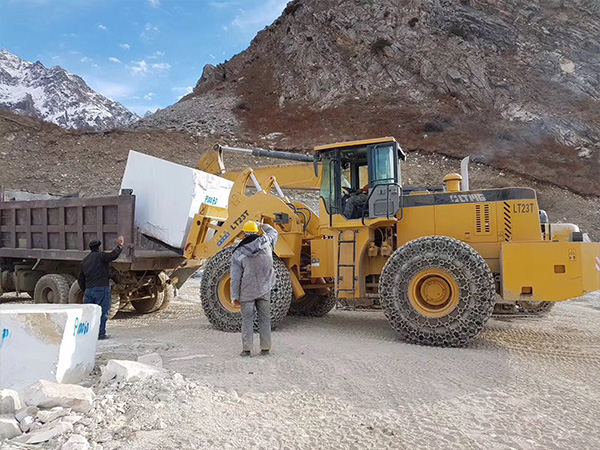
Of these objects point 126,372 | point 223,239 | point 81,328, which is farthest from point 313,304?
point 126,372

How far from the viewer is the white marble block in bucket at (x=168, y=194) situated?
313 inches

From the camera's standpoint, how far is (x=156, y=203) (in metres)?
8.22

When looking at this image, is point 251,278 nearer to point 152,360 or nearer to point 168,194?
point 152,360

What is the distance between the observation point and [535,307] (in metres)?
8.42

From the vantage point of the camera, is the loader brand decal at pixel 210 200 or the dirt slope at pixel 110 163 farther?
the dirt slope at pixel 110 163

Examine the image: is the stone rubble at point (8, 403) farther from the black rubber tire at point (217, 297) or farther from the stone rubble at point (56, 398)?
the black rubber tire at point (217, 297)

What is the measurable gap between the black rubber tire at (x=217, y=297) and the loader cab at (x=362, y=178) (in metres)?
1.05

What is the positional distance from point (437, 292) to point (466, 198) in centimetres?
131

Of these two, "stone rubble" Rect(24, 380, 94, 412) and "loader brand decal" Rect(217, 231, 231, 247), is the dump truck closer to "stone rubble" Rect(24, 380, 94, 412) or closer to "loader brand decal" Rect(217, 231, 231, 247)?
"loader brand decal" Rect(217, 231, 231, 247)

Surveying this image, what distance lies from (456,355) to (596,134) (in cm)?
2943

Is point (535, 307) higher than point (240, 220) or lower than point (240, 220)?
lower

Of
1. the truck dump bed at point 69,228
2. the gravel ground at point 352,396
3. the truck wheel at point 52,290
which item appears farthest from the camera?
the truck wheel at point 52,290

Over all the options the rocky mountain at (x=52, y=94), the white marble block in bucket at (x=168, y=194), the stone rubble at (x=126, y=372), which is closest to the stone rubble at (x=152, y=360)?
the stone rubble at (x=126, y=372)

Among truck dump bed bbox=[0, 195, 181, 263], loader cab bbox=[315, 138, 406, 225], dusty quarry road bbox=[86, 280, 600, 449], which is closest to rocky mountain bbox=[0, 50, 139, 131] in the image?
truck dump bed bbox=[0, 195, 181, 263]
